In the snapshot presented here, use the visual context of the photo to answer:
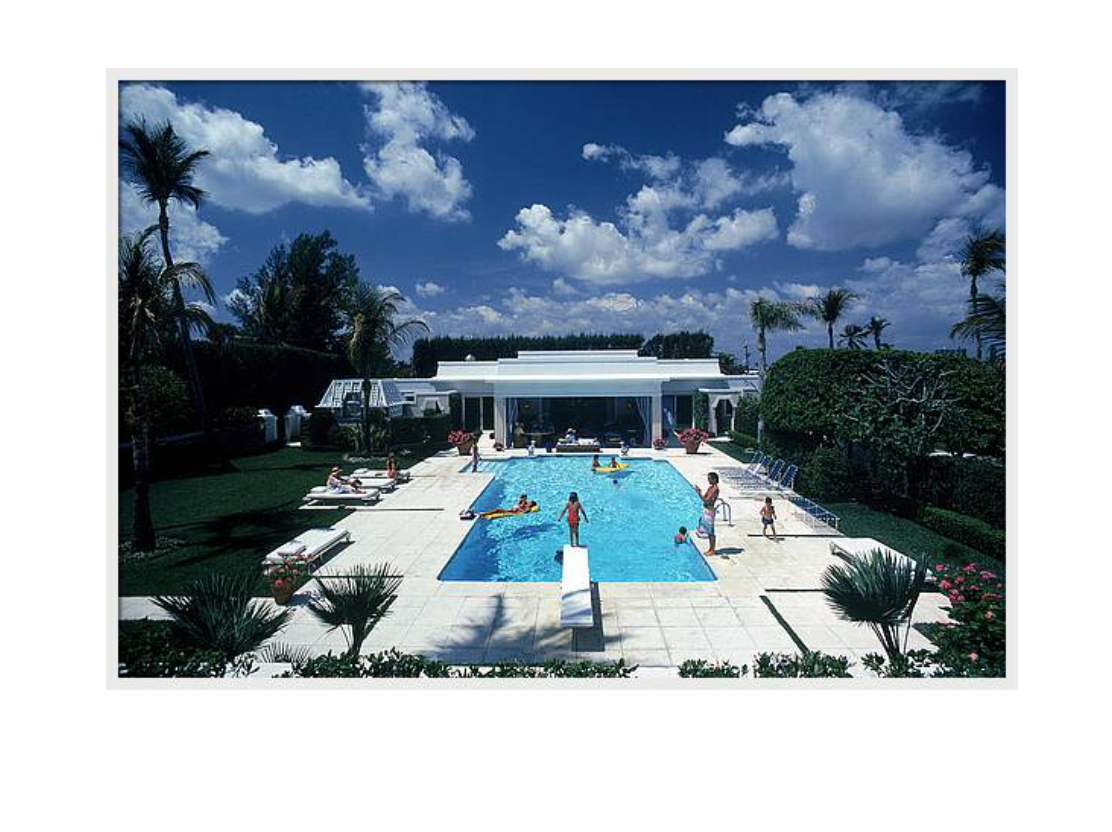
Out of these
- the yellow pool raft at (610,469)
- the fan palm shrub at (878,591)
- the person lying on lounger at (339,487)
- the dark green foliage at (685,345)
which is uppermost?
the dark green foliage at (685,345)

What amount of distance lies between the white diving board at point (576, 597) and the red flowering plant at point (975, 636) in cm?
404

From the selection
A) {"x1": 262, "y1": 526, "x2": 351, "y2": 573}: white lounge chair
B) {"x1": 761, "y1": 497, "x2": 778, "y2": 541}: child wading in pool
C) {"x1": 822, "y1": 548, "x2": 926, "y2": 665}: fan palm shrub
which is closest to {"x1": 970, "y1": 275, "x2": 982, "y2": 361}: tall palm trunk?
{"x1": 822, "y1": 548, "x2": 926, "y2": 665}: fan palm shrub

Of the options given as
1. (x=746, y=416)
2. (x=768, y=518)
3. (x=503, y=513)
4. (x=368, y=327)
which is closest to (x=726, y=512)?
(x=768, y=518)

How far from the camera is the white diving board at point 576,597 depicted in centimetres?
725

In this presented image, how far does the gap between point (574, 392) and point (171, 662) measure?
22.5m

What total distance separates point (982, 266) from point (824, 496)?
8.76 m

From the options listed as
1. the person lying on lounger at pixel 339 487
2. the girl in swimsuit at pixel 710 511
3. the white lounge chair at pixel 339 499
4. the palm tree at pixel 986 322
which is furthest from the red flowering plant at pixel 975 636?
the person lying on lounger at pixel 339 487

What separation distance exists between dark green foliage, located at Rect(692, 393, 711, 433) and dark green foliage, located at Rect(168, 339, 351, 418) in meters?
24.0

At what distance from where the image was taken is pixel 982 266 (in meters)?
7.81

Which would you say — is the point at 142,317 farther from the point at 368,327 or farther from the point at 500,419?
the point at 500,419

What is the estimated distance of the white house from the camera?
90.9 ft

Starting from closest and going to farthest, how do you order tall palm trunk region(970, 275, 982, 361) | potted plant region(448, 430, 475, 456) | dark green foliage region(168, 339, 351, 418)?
tall palm trunk region(970, 275, 982, 361) → potted plant region(448, 430, 475, 456) → dark green foliage region(168, 339, 351, 418)

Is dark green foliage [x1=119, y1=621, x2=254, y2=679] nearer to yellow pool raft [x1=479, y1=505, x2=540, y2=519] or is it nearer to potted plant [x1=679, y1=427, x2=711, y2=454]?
yellow pool raft [x1=479, y1=505, x2=540, y2=519]

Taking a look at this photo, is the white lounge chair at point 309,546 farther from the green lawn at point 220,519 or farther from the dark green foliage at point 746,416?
the dark green foliage at point 746,416
